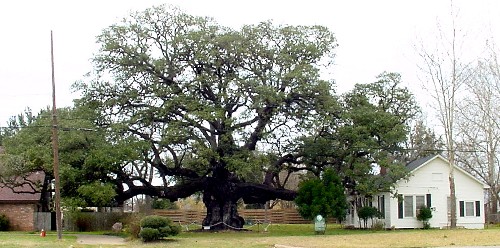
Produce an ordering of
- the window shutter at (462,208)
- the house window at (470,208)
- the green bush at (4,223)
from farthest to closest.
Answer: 1. the house window at (470,208)
2. the window shutter at (462,208)
3. the green bush at (4,223)

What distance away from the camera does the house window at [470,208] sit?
49.1 metres

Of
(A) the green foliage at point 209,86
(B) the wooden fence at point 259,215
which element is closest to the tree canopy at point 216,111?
(A) the green foliage at point 209,86

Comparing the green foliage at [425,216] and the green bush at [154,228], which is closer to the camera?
the green bush at [154,228]

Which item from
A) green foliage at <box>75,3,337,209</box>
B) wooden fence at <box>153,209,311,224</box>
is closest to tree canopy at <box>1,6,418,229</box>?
green foliage at <box>75,3,337,209</box>

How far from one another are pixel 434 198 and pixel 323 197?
10659 mm

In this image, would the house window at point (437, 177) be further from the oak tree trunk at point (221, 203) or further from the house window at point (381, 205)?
the oak tree trunk at point (221, 203)

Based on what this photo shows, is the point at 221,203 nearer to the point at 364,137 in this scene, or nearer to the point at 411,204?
the point at 364,137

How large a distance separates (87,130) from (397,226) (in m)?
22.2

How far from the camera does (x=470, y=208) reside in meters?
49.3

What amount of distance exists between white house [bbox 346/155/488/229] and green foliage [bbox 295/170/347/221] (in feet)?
20.8

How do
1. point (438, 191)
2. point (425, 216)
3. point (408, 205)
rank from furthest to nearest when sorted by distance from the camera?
point (438, 191), point (408, 205), point (425, 216)

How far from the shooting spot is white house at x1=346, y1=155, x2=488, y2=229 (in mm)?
48156

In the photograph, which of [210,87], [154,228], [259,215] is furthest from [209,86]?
[259,215]

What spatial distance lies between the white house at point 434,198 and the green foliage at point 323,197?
6.34 m
